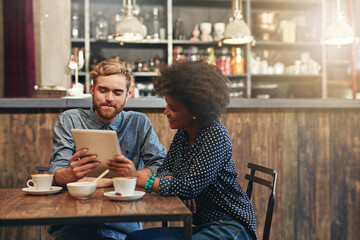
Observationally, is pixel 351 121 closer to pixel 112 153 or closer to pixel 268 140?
pixel 268 140

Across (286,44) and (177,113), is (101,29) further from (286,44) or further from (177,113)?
(177,113)

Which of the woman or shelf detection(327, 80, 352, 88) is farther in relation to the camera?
shelf detection(327, 80, 352, 88)

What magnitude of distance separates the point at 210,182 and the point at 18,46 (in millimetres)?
4653

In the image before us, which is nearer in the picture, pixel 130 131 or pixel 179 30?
pixel 130 131

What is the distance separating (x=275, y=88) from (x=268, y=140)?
7.55ft

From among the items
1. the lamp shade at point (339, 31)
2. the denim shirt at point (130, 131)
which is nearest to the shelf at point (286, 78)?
the lamp shade at point (339, 31)

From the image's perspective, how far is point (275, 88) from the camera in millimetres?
5078

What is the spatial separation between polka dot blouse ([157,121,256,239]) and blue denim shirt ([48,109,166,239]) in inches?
15.7

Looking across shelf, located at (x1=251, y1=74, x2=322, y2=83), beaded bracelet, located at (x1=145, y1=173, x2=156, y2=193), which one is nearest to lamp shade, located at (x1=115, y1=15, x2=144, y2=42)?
shelf, located at (x1=251, y1=74, x2=322, y2=83)

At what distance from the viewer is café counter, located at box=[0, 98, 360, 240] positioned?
2.88 m

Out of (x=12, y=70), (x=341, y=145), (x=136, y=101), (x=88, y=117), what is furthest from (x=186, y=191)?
(x=12, y=70)

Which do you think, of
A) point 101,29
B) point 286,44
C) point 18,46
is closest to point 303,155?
point 286,44

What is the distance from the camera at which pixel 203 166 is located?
4.74 feet

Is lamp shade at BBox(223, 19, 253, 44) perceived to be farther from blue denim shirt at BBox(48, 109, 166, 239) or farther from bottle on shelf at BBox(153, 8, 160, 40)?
blue denim shirt at BBox(48, 109, 166, 239)
